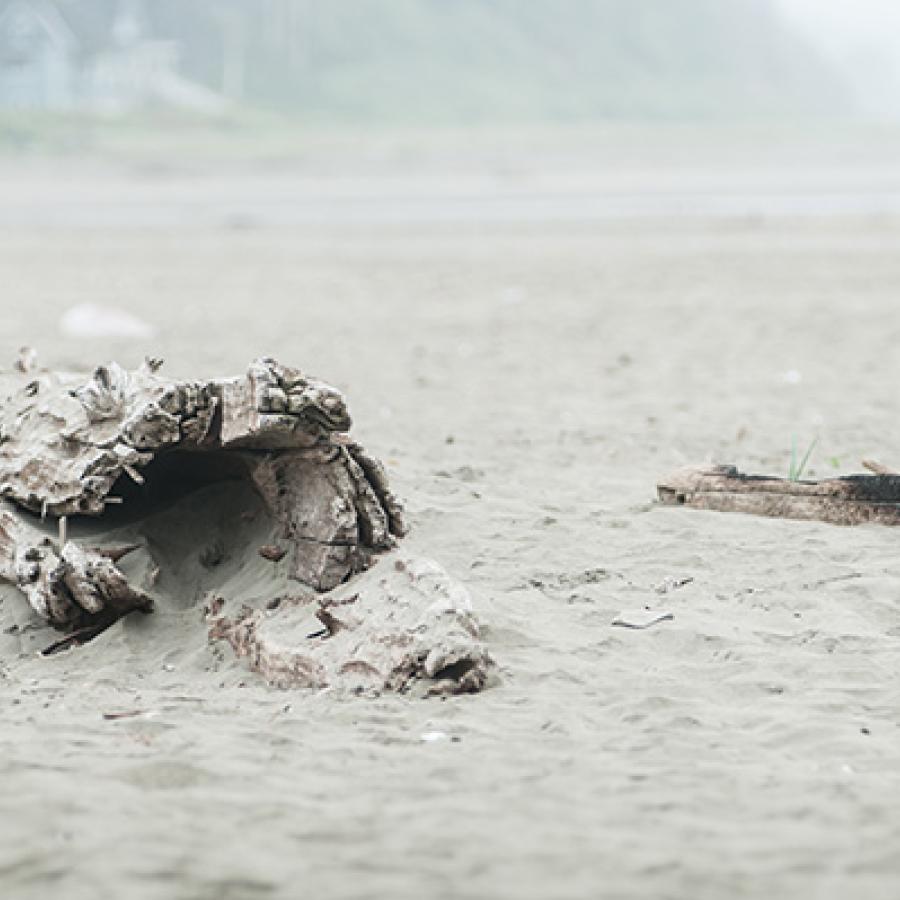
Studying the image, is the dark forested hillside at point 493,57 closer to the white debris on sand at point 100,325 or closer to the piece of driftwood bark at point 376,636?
the white debris on sand at point 100,325

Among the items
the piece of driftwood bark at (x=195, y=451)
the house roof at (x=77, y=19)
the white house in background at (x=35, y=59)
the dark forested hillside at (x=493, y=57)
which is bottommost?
the piece of driftwood bark at (x=195, y=451)

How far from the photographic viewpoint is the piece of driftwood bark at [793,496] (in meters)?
A: 5.91

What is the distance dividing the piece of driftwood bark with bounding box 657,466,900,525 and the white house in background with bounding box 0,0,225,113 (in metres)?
66.7

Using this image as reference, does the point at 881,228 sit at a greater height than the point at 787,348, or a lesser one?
greater

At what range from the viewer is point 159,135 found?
6141 cm

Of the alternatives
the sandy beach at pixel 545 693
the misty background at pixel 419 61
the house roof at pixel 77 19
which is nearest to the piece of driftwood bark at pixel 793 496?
the sandy beach at pixel 545 693

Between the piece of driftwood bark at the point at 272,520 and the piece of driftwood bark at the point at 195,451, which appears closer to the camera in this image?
the piece of driftwood bark at the point at 272,520

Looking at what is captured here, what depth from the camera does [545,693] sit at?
4324mm

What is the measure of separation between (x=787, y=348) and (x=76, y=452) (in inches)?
303

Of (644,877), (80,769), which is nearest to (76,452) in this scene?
(80,769)

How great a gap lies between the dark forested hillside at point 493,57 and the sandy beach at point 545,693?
6875cm

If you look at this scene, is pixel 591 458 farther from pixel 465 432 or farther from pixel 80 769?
pixel 80 769

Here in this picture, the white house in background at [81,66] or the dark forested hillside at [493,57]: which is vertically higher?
the dark forested hillside at [493,57]

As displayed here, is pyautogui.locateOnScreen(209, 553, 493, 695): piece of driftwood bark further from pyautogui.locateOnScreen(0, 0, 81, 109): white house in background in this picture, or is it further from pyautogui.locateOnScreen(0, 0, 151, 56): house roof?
pyautogui.locateOnScreen(0, 0, 151, 56): house roof
